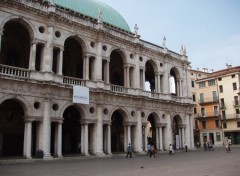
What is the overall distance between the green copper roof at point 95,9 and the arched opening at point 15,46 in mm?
→ 5035

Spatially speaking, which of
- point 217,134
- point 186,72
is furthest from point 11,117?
point 217,134

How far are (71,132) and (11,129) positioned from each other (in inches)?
272

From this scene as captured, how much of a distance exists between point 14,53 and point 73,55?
6.66 metres

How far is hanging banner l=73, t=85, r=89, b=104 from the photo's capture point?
83.0ft

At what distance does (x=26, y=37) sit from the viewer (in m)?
27.9

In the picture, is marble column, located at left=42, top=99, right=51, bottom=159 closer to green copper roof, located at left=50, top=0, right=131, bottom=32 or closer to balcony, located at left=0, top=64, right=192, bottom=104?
balcony, located at left=0, top=64, right=192, bottom=104

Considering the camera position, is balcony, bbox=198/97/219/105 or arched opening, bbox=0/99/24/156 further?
balcony, bbox=198/97/219/105

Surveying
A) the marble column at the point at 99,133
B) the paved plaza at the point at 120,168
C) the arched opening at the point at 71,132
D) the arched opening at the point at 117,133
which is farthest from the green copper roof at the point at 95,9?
the paved plaza at the point at 120,168

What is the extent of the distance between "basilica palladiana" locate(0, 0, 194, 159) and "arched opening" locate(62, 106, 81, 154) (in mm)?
106

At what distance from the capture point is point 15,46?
27.8 meters

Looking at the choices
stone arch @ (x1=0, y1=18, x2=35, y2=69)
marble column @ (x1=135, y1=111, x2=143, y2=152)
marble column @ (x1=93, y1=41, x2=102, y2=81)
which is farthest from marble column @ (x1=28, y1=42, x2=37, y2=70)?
marble column @ (x1=135, y1=111, x2=143, y2=152)

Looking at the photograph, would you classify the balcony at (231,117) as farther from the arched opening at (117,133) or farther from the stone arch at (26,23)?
the stone arch at (26,23)

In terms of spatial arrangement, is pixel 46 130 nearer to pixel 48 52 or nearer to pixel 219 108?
pixel 48 52

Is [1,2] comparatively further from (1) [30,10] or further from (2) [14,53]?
(2) [14,53]
